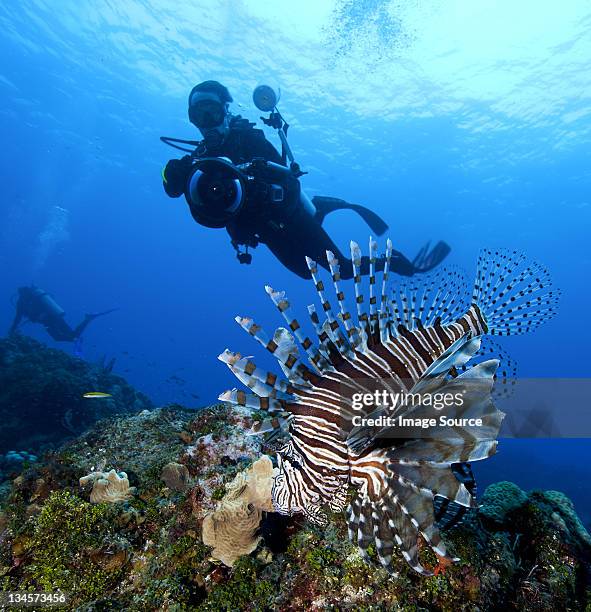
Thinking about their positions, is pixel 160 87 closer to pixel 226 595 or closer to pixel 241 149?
pixel 241 149

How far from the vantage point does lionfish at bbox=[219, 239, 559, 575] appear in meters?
2.19

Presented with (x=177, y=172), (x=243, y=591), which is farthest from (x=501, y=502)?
(x=177, y=172)

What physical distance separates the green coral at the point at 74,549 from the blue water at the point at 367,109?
27384 millimetres

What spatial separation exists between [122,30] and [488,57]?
3003 centimetres

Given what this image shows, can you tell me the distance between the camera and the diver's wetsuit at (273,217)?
32.1ft

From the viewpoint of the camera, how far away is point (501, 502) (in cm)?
386

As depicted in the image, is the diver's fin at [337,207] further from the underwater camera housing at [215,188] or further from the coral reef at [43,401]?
the coral reef at [43,401]

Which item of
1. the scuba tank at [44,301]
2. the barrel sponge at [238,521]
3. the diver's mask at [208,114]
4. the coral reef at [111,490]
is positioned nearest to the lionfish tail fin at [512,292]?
the barrel sponge at [238,521]

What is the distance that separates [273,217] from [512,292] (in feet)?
21.9

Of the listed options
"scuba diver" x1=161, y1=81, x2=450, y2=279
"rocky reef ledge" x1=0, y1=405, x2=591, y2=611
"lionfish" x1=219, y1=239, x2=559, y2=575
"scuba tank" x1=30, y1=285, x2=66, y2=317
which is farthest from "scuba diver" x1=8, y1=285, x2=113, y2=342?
"lionfish" x1=219, y1=239, x2=559, y2=575

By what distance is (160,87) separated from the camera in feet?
132

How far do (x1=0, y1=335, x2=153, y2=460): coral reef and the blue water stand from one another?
17.4m

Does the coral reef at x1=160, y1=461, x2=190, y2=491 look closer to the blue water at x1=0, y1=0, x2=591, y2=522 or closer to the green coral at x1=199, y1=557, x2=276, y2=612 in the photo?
the green coral at x1=199, y1=557, x2=276, y2=612

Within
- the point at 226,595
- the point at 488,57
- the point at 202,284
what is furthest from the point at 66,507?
the point at 202,284
